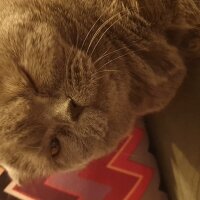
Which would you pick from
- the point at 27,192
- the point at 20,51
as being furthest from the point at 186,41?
the point at 27,192

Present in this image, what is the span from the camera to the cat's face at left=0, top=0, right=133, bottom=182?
3.01ft

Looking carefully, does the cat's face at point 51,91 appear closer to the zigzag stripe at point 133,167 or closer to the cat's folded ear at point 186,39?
the cat's folded ear at point 186,39

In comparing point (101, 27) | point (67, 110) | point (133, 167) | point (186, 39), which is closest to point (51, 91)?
point (67, 110)

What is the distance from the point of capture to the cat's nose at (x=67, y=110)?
93cm

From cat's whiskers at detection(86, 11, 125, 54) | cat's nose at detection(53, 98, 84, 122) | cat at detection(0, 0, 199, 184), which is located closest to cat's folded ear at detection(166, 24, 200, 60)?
cat at detection(0, 0, 199, 184)

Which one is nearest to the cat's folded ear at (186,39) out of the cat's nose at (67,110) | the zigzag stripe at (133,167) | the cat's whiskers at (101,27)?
the cat's whiskers at (101,27)

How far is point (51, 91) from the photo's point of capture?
93 centimetres

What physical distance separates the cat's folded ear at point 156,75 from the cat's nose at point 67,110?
0.66 ft

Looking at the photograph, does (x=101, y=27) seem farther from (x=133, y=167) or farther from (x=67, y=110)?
(x=133, y=167)

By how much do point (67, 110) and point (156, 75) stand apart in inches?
11.1

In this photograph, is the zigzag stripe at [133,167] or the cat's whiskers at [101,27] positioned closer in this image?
the cat's whiskers at [101,27]

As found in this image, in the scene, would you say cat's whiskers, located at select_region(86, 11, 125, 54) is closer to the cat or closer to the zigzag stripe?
the cat

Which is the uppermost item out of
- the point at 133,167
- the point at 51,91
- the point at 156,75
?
the point at 51,91

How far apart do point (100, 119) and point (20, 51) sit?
0.27m
